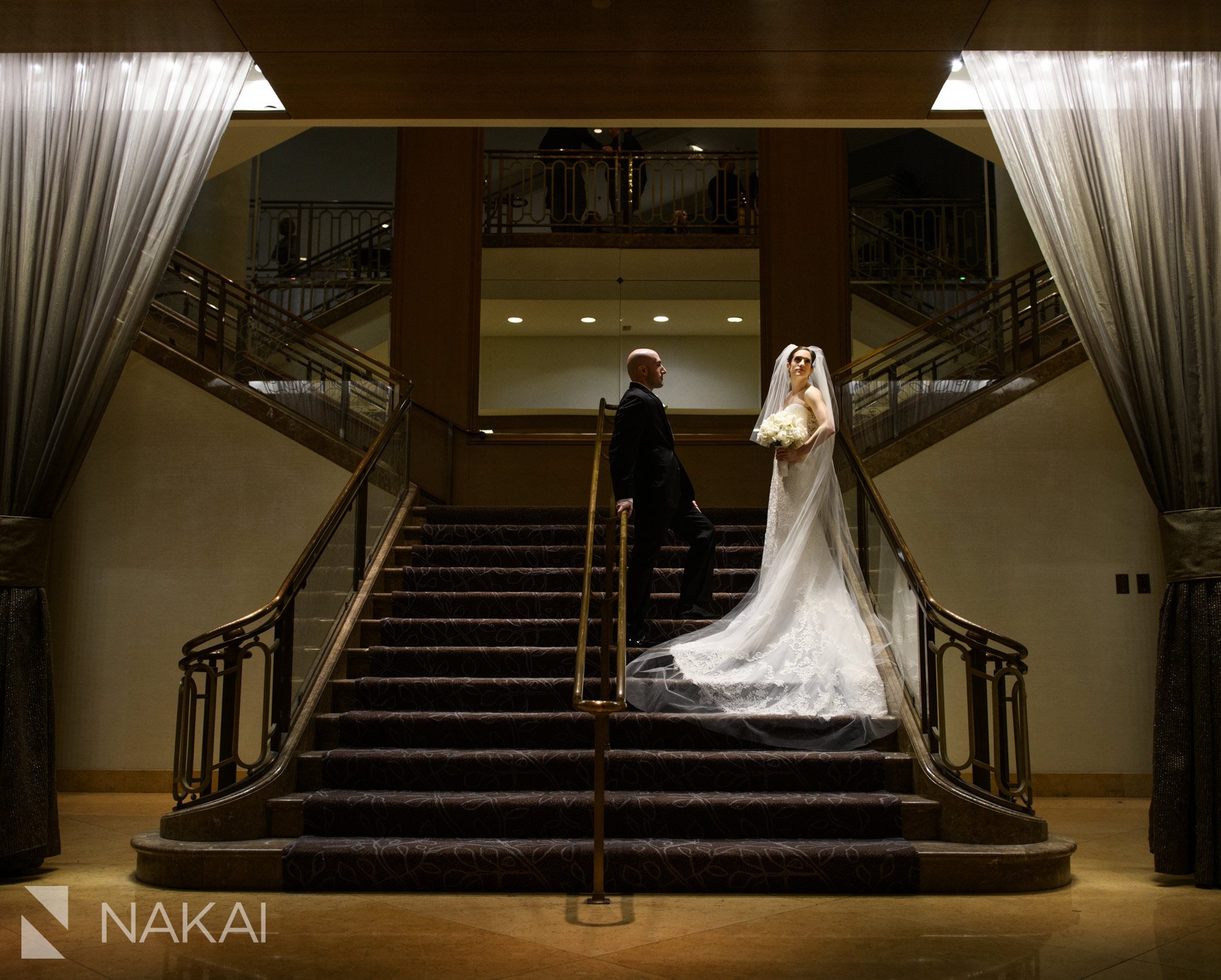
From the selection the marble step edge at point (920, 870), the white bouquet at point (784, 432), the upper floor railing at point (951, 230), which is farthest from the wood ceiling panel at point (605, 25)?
the upper floor railing at point (951, 230)

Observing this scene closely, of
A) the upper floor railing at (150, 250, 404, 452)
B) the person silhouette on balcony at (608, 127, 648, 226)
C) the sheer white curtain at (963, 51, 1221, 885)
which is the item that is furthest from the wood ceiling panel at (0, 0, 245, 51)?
the person silhouette on balcony at (608, 127, 648, 226)

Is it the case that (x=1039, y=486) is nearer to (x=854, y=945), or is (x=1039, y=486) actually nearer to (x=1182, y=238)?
(x=1182, y=238)

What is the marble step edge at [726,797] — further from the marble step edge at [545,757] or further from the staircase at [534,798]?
the marble step edge at [545,757]

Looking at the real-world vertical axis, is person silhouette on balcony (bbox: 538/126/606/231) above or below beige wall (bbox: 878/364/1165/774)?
above

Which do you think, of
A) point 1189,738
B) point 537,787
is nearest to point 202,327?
point 537,787

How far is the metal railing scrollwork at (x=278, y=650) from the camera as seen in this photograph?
4598mm

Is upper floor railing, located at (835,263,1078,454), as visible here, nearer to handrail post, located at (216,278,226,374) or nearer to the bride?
the bride

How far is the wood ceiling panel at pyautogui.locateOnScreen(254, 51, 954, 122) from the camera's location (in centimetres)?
464

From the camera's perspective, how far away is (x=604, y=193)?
11.5 metres

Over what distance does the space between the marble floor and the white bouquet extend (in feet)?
8.51

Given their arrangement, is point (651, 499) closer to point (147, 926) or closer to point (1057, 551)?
point (1057, 551)

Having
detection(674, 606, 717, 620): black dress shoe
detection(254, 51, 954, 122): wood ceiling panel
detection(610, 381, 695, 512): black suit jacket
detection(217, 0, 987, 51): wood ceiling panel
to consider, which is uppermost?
detection(254, 51, 954, 122): wood ceiling panel

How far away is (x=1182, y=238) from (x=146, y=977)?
4704 mm

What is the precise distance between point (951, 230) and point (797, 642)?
8.75 meters
